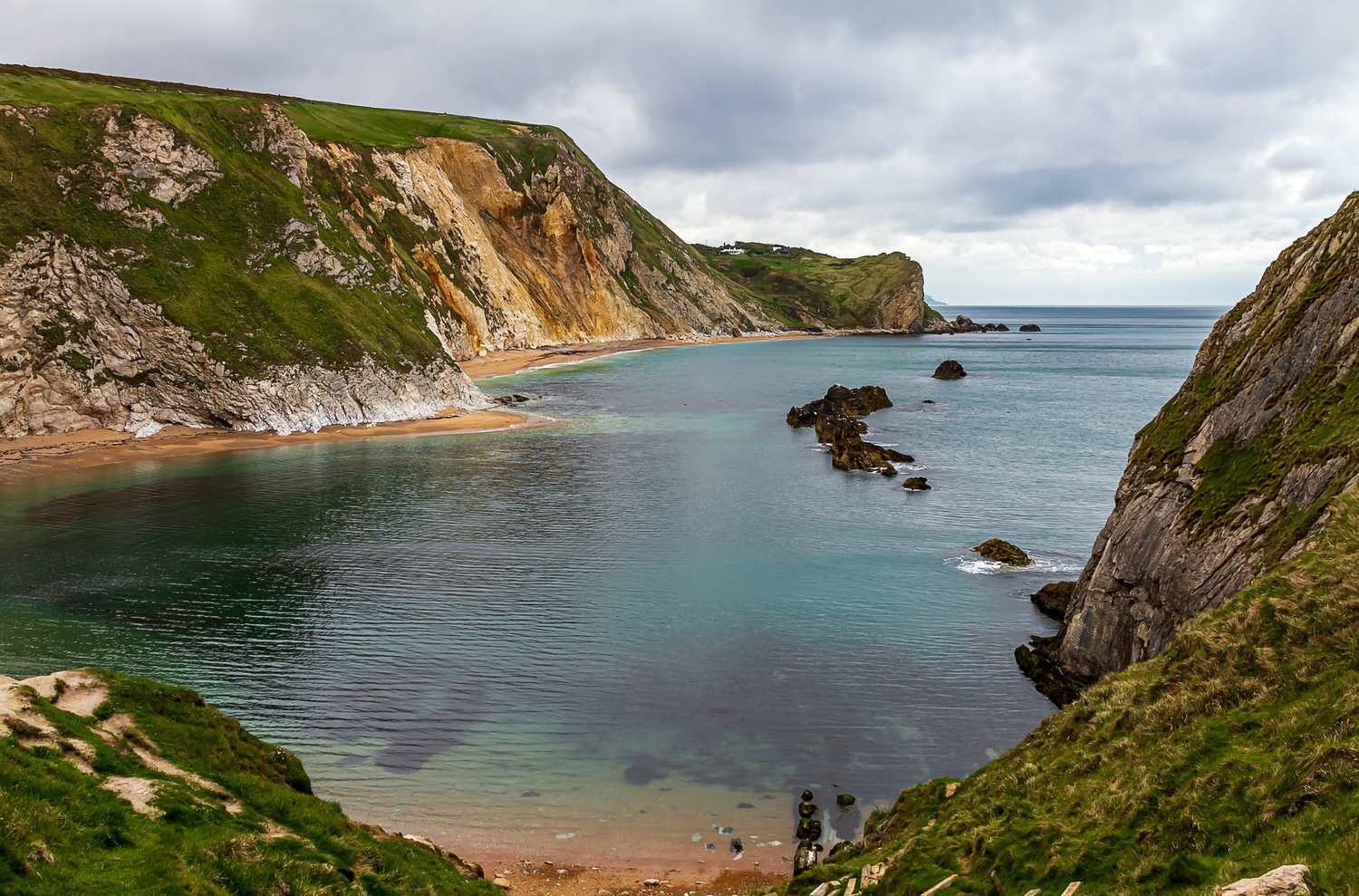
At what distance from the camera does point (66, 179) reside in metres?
70.5

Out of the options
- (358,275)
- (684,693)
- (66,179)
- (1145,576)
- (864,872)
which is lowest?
(684,693)

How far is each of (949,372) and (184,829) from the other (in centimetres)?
13877

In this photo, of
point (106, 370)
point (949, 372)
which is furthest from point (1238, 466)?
point (949, 372)

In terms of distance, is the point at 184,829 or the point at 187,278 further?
the point at 187,278

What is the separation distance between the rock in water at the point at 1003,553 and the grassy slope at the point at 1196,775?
75.2 ft

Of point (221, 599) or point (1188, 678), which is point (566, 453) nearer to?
point (221, 599)

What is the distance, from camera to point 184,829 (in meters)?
12.3

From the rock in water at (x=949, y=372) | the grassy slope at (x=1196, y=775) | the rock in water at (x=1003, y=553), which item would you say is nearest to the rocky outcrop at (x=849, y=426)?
the rock in water at (x=1003, y=553)

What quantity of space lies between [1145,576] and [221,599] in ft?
111

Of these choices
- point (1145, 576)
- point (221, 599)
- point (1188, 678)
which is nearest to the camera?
point (1188, 678)

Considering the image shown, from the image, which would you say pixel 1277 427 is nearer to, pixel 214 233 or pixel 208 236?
pixel 208 236

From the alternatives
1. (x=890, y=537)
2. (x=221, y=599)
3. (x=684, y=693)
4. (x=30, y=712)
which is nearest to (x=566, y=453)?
(x=890, y=537)

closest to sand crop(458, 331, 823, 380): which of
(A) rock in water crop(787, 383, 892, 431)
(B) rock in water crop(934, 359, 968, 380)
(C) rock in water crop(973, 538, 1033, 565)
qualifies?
(A) rock in water crop(787, 383, 892, 431)

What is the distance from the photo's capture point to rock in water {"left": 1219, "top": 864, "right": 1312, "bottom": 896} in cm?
789
